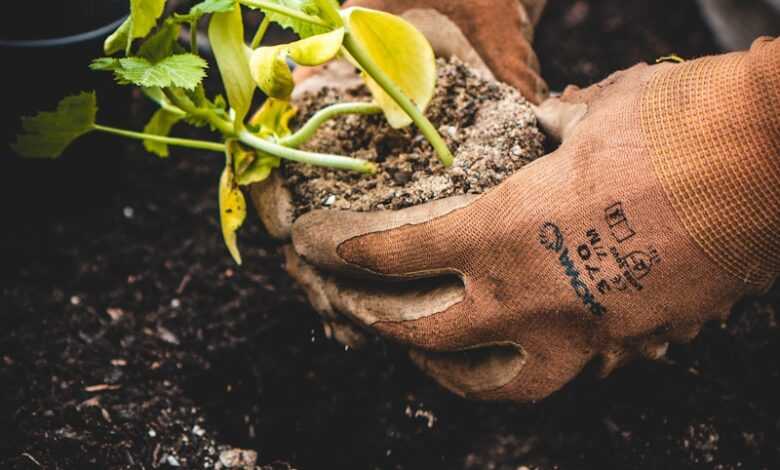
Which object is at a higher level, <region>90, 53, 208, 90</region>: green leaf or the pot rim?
<region>90, 53, 208, 90</region>: green leaf

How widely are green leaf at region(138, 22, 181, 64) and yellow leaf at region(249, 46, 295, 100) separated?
5.9 inches

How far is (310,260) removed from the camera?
1.14 metres

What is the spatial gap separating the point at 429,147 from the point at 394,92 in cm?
18

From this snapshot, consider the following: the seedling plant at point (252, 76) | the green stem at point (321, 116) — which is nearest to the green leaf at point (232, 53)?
the seedling plant at point (252, 76)

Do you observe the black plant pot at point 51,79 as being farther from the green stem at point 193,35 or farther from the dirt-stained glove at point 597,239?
the dirt-stained glove at point 597,239

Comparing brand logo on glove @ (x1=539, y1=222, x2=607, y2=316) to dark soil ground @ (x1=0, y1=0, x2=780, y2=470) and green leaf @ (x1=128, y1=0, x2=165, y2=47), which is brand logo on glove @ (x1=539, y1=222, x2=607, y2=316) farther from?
green leaf @ (x1=128, y1=0, x2=165, y2=47)

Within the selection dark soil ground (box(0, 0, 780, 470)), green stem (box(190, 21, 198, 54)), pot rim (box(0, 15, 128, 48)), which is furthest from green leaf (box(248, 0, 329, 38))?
dark soil ground (box(0, 0, 780, 470))

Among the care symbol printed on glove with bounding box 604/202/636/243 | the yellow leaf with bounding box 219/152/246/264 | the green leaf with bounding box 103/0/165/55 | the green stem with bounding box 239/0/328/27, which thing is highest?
the green stem with bounding box 239/0/328/27

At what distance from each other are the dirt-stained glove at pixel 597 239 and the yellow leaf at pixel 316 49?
0.28 meters

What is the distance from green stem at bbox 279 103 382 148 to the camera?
3.74ft

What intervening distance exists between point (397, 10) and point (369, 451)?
839mm

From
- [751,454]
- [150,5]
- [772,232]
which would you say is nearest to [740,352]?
[751,454]

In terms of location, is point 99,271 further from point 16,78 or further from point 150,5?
point 150,5

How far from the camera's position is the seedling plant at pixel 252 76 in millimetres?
954
